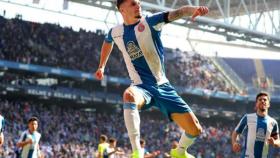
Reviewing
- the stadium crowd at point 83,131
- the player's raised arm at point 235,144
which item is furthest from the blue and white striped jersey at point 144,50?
the stadium crowd at point 83,131

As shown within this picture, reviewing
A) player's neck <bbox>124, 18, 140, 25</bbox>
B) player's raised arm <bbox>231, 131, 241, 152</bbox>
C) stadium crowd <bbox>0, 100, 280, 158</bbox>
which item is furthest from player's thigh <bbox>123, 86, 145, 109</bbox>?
stadium crowd <bbox>0, 100, 280, 158</bbox>

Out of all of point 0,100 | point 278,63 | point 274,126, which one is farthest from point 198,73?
point 274,126

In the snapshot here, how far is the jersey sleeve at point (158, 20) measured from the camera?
6445mm

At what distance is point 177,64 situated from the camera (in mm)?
47844

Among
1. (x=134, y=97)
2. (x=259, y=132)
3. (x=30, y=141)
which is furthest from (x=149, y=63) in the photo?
(x=30, y=141)

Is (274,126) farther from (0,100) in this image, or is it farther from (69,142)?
(0,100)

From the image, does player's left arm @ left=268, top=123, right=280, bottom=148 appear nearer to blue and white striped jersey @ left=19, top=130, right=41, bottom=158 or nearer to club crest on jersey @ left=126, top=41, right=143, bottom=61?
club crest on jersey @ left=126, top=41, right=143, bottom=61

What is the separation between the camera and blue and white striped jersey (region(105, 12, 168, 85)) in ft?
21.8

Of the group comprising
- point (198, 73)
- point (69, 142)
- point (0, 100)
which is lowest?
point (69, 142)

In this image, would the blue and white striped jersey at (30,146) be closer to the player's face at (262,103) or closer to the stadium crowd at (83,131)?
the player's face at (262,103)

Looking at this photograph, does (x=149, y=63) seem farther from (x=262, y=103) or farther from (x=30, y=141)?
(x=30, y=141)

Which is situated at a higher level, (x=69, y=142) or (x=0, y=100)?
(x=0, y=100)

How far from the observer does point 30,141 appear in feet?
41.2

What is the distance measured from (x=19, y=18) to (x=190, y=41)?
1692 cm
